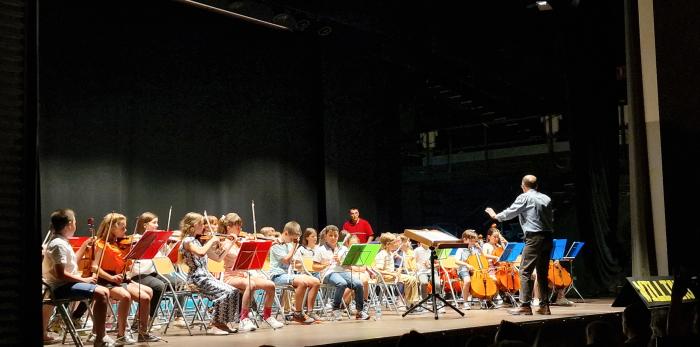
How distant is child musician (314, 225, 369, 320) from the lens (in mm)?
9352

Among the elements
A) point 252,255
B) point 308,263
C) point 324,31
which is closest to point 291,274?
point 308,263

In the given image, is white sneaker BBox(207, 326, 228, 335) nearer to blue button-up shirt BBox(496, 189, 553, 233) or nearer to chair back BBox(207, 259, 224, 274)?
chair back BBox(207, 259, 224, 274)

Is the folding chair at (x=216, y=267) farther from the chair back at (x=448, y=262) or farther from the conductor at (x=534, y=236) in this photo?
the chair back at (x=448, y=262)

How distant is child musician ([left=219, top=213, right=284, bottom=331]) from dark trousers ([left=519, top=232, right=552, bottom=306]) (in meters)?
2.69

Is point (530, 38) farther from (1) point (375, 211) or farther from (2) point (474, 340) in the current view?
(2) point (474, 340)

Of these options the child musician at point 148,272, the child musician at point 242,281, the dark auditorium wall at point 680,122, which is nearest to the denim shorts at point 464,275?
the child musician at point 242,281

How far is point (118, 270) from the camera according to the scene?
6.63m

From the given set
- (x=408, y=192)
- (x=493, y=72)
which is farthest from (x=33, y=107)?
(x=408, y=192)

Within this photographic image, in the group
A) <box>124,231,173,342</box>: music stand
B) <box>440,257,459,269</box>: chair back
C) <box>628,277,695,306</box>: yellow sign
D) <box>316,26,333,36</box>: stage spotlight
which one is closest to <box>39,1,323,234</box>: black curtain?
<box>316,26,333,36</box>: stage spotlight

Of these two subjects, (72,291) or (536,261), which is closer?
(72,291)

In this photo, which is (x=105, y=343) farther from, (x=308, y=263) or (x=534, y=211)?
Answer: (x=534, y=211)

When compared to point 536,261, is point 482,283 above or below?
below

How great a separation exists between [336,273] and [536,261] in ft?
8.05

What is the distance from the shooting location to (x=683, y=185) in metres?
5.64
